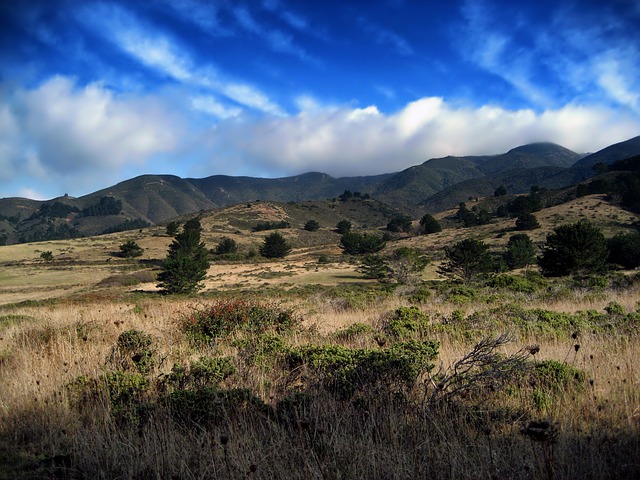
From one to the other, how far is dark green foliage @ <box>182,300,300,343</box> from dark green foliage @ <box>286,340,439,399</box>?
277cm

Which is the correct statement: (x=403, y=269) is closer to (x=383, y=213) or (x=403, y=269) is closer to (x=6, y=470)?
(x=6, y=470)

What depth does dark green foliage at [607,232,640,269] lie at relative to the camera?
33.1 meters

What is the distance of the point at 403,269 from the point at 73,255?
54415 mm

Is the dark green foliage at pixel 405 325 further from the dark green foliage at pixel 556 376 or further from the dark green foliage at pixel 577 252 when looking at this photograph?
the dark green foliage at pixel 577 252

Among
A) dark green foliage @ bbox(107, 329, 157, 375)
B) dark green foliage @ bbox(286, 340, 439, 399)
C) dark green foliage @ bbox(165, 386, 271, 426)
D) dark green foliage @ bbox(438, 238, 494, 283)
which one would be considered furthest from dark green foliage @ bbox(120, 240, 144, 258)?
dark green foliage @ bbox(165, 386, 271, 426)

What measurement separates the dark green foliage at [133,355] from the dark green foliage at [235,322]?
116 cm

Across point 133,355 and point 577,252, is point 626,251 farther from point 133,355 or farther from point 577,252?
point 133,355

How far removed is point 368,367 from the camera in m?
4.02

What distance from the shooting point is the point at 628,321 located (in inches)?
248

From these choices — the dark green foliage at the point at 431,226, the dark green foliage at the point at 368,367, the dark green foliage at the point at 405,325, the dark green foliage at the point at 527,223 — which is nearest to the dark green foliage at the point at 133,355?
the dark green foliage at the point at 368,367

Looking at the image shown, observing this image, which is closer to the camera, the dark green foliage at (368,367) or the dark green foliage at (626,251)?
the dark green foliage at (368,367)

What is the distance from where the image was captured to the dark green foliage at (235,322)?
7109 millimetres

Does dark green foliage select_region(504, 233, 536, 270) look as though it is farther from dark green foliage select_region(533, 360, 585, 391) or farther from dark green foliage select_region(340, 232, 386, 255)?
dark green foliage select_region(533, 360, 585, 391)

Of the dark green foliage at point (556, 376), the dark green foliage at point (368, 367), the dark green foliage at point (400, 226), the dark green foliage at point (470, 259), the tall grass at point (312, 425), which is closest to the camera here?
the tall grass at point (312, 425)
